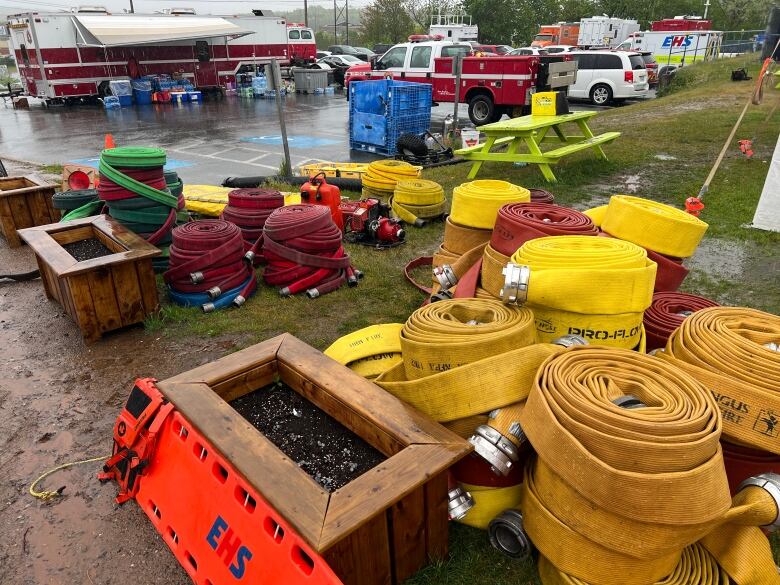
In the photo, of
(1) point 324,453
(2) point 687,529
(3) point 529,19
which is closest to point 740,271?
(2) point 687,529

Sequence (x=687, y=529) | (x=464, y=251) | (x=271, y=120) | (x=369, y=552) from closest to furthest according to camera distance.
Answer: (x=687, y=529)
(x=369, y=552)
(x=464, y=251)
(x=271, y=120)

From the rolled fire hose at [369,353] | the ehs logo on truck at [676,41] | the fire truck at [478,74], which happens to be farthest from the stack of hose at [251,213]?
the ehs logo on truck at [676,41]

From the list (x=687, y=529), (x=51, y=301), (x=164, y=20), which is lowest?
(x=51, y=301)

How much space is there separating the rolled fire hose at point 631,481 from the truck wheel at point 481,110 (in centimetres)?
1368

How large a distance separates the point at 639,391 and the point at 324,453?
57.9 inches

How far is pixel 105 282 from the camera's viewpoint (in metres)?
4.68

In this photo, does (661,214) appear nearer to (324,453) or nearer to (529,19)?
(324,453)

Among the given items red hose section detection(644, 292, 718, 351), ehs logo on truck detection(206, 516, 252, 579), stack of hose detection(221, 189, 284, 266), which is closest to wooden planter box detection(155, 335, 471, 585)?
ehs logo on truck detection(206, 516, 252, 579)

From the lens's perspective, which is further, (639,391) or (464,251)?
(464,251)

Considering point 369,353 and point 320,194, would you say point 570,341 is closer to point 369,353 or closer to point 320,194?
point 369,353

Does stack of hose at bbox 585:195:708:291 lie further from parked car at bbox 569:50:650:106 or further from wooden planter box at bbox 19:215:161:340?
parked car at bbox 569:50:650:106

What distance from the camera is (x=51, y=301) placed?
5.51 metres

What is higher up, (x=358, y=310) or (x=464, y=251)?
(x=464, y=251)

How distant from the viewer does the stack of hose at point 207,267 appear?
201 inches
